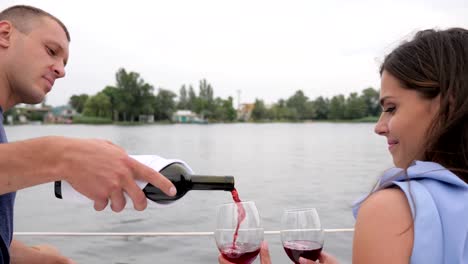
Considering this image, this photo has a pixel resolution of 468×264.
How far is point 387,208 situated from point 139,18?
1374 inches

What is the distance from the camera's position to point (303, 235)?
136 centimetres

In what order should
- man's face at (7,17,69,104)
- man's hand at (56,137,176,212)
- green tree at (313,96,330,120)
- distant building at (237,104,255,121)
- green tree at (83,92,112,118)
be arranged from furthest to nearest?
distant building at (237,104,255,121), green tree at (313,96,330,120), green tree at (83,92,112,118), man's face at (7,17,69,104), man's hand at (56,137,176,212)

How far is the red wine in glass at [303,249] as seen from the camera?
1.34 metres

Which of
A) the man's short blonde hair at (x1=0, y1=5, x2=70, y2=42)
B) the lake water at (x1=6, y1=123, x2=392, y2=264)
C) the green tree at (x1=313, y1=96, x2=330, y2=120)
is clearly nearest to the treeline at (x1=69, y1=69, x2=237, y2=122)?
the green tree at (x1=313, y1=96, x2=330, y2=120)

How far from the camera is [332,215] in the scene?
31.8 ft

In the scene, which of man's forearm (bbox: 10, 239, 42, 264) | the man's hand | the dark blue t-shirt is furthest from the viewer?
man's forearm (bbox: 10, 239, 42, 264)

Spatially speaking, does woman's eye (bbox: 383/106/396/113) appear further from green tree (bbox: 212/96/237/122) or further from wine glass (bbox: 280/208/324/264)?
green tree (bbox: 212/96/237/122)

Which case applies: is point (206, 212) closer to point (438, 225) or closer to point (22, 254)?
point (22, 254)

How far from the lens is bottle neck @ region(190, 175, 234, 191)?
111cm

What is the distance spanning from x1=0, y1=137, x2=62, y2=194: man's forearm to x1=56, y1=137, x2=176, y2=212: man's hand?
2 cm

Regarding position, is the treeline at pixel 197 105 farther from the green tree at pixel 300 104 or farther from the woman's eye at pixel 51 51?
the woman's eye at pixel 51 51

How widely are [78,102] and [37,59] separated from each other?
10960 cm

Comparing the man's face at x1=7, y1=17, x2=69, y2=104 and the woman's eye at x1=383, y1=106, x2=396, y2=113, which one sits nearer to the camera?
the woman's eye at x1=383, y1=106, x2=396, y2=113

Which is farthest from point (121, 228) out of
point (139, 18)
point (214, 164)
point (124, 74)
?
point (124, 74)
